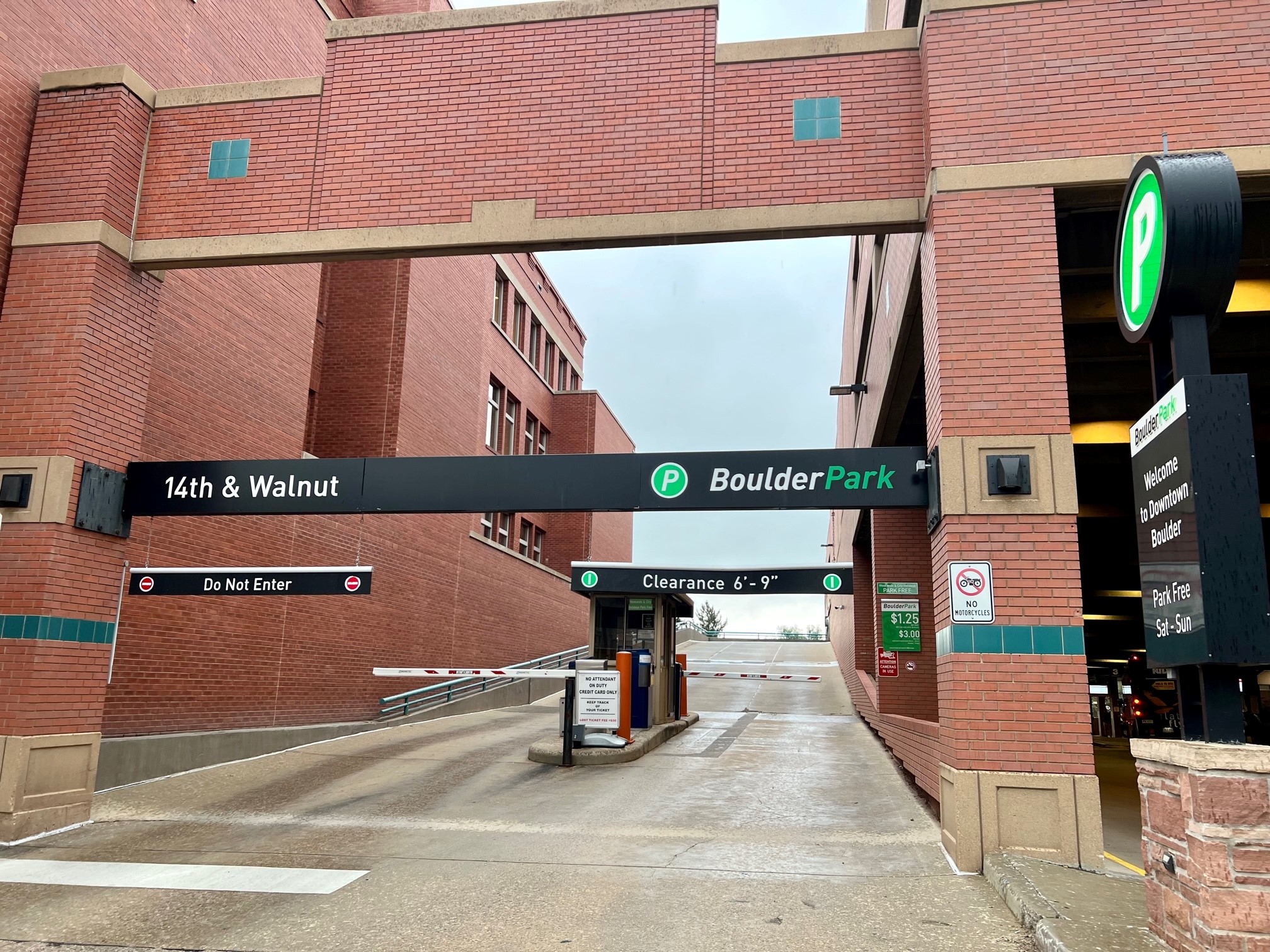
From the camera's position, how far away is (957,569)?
7527 millimetres

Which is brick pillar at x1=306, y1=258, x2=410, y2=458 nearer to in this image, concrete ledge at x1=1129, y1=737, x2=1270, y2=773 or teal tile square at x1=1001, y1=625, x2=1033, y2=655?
teal tile square at x1=1001, y1=625, x2=1033, y2=655

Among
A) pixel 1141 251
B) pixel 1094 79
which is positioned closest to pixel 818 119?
pixel 1094 79

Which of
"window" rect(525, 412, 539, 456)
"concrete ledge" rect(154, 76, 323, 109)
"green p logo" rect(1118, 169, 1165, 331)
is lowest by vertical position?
"green p logo" rect(1118, 169, 1165, 331)

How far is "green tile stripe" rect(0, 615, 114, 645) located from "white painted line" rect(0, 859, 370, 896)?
82.4 inches

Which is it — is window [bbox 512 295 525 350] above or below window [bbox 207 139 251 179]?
above

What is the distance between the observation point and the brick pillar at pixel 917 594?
17047 millimetres

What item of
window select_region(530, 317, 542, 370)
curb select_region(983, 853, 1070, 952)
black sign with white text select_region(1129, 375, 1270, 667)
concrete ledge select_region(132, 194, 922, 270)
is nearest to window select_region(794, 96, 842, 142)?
concrete ledge select_region(132, 194, 922, 270)

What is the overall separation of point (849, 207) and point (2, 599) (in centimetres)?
896

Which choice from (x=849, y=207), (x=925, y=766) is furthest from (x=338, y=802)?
(x=849, y=207)

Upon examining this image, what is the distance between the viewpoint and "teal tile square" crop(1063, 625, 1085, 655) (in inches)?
285

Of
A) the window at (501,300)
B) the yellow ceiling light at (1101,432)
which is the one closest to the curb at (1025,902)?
the yellow ceiling light at (1101,432)

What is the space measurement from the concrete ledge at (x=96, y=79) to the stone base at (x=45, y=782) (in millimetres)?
6873

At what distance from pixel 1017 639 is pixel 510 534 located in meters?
25.1

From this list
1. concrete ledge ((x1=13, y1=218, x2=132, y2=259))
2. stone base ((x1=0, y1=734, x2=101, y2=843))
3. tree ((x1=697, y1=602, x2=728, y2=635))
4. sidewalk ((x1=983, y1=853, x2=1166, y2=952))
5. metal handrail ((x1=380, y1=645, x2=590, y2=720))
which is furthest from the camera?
tree ((x1=697, y1=602, x2=728, y2=635))
